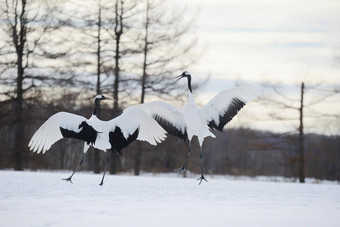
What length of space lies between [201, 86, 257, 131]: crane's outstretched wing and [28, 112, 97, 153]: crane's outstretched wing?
2.35 m

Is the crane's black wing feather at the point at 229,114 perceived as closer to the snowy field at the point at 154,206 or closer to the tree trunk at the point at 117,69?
the snowy field at the point at 154,206

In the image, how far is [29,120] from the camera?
21.1 metres

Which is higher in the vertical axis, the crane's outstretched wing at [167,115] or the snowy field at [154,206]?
the crane's outstretched wing at [167,115]

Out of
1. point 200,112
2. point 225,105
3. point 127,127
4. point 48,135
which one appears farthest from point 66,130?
point 225,105

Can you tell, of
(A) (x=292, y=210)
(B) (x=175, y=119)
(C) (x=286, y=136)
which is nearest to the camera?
(A) (x=292, y=210)

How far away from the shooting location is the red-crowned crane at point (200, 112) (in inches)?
402

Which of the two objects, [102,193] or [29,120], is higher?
[29,120]

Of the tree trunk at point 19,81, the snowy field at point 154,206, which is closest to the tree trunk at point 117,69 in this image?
the tree trunk at point 19,81

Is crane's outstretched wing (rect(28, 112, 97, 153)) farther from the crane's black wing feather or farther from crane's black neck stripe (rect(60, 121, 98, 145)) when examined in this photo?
the crane's black wing feather

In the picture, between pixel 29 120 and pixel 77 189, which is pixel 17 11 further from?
pixel 77 189

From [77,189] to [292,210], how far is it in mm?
4253

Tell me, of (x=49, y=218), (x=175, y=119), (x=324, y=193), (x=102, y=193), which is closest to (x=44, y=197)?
(x=102, y=193)

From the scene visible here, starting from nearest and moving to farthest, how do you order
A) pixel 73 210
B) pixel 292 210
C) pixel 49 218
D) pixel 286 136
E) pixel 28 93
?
1. pixel 49 218
2. pixel 73 210
3. pixel 292 210
4. pixel 28 93
5. pixel 286 136

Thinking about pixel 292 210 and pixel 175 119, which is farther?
pixel 175 119
